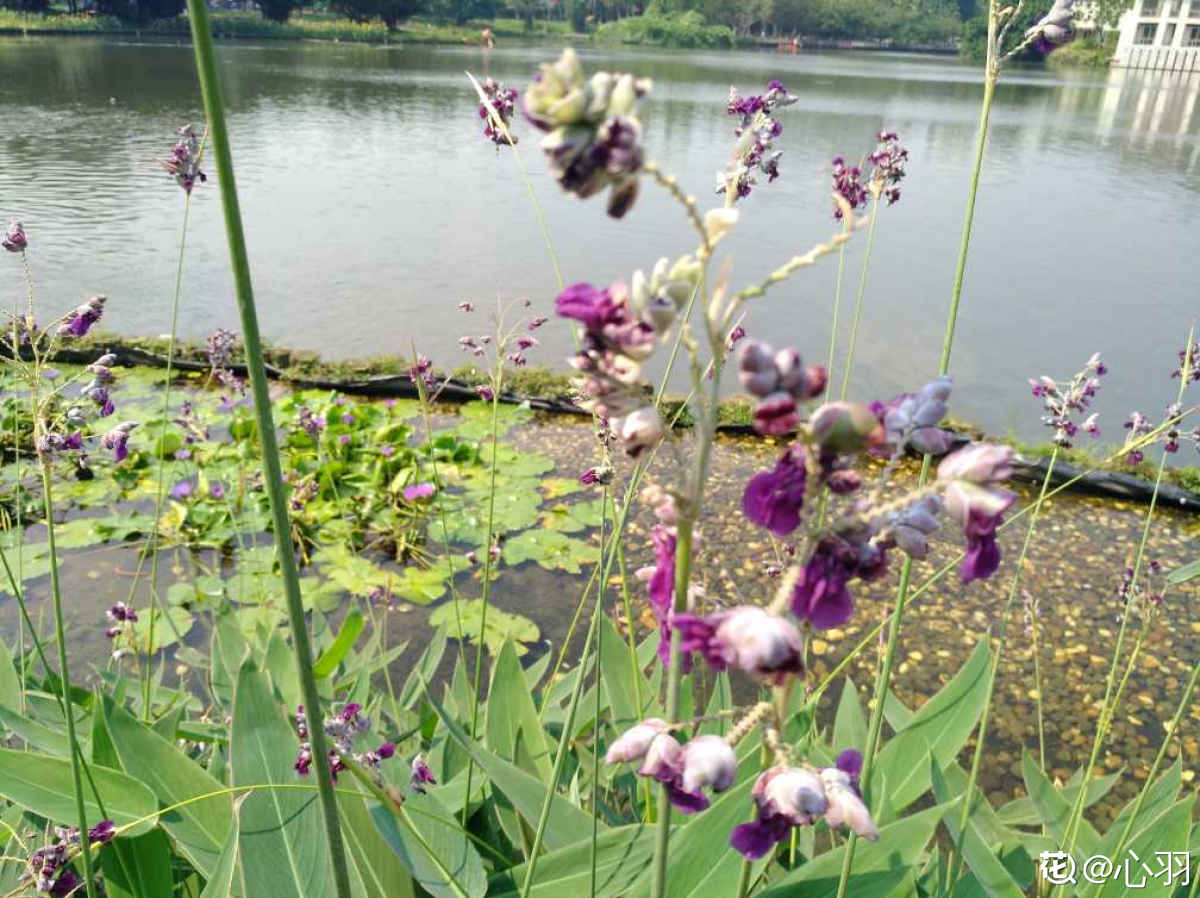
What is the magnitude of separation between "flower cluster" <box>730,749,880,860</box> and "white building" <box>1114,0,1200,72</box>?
58.9 meters

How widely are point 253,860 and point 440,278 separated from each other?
734 cm

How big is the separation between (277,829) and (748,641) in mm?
835

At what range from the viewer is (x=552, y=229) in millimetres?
10195

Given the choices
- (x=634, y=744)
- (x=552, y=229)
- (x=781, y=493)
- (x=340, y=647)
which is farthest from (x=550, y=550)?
(x=552, y=229)

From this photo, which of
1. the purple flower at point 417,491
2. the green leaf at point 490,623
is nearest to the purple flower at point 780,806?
the green leaf at point 490,623

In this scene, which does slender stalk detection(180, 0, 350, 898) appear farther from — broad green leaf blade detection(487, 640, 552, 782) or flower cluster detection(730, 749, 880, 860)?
broad green leaf blade detection(487, 640, 552, 782)

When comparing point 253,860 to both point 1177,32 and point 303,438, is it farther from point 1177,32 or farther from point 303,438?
point 1177,32

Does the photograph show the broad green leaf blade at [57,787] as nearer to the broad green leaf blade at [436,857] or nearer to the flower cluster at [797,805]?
the broad green leaf blade at [436,857]

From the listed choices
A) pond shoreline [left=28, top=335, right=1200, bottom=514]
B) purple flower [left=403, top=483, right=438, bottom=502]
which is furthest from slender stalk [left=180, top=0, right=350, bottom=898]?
pond shoreline [left=28, top=335, right=1200, bottom=514]

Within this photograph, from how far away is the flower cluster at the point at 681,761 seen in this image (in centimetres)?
57

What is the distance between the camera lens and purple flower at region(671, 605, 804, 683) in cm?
49

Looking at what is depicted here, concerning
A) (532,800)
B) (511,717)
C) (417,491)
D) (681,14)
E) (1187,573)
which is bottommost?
(417,491)

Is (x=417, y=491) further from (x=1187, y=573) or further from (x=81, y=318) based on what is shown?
(x=1187, y=573)

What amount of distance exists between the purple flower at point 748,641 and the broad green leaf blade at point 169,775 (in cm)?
103
